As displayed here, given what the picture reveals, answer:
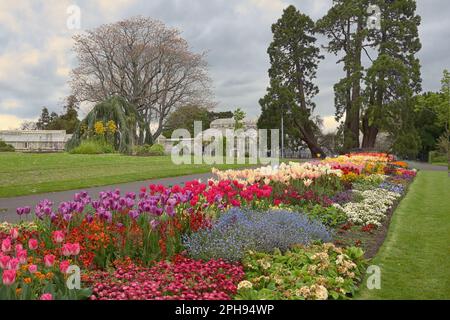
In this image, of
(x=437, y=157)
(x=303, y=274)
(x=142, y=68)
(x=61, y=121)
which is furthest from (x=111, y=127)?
(x=61, y=121)

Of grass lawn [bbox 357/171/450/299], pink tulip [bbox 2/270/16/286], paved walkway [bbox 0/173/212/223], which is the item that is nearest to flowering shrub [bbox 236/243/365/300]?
grass lawn [bbox 357/171/450/299]

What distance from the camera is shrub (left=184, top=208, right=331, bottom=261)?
5.29m

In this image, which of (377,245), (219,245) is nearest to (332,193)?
(377,245)

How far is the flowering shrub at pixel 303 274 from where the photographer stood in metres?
4.39

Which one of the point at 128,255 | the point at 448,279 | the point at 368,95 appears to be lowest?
the point at 448,279

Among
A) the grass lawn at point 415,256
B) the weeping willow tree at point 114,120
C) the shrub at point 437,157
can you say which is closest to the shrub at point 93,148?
the weeping willow tree at point 114,120

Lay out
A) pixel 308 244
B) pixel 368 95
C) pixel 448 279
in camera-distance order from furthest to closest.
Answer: pixel 368 95
pixel 308 244
pixel 448 279

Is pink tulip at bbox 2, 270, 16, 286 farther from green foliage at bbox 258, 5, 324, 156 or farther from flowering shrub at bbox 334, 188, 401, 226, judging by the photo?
green foliage at bbox 258, 5, 324, 156

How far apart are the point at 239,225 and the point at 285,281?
137 centimetres

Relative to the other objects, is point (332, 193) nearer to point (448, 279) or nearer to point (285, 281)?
point (448, 279)

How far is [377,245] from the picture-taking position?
7016mm

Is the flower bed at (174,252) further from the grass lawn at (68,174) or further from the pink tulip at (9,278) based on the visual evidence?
the grass lawn at (68,174)
